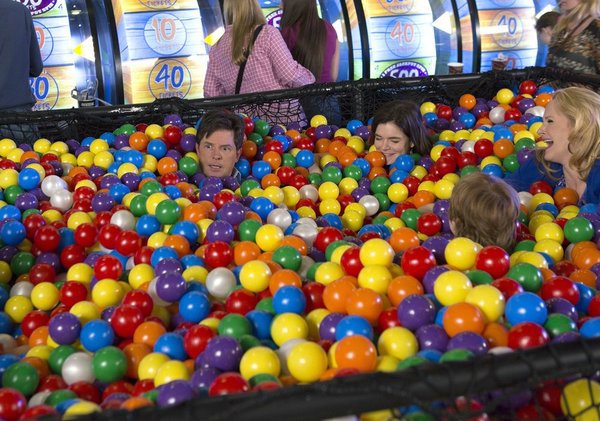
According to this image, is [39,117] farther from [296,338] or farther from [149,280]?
[296,338]

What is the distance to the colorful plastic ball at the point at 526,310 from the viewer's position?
1.47 meters

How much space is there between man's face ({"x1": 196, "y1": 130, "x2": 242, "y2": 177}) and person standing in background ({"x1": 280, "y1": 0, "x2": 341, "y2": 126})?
64 cm

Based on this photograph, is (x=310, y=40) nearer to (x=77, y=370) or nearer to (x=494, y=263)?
(x=494, y=263)

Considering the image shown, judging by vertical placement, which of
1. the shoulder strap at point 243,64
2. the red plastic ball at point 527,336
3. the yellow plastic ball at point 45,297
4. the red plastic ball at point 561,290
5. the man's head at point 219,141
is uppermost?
the shoulder strap at point 243,64

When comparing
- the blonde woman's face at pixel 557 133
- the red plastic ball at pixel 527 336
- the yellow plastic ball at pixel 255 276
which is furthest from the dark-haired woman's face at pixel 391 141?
the red plastic ball at pixel 527 336

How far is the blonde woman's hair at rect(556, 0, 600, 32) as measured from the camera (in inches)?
128

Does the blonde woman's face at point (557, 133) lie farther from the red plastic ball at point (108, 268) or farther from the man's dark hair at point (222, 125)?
the red plastic ball at point (108, 268)

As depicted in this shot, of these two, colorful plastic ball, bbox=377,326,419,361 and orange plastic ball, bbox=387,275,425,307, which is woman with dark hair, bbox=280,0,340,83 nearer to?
orange plastic ball, bbox=387,275,425,307

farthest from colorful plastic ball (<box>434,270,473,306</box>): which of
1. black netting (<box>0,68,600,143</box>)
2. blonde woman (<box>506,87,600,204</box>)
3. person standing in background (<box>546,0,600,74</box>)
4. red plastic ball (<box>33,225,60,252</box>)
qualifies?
person standing in background (<box>546,0,600,74</box>)

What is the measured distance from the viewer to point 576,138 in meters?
2.47

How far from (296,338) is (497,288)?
455 mm

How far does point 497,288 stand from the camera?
1598 millimetres

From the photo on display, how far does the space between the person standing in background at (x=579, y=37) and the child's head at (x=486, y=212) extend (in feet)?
5.20

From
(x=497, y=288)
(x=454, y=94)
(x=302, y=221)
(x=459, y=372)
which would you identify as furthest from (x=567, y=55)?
(x=459, y=372)
